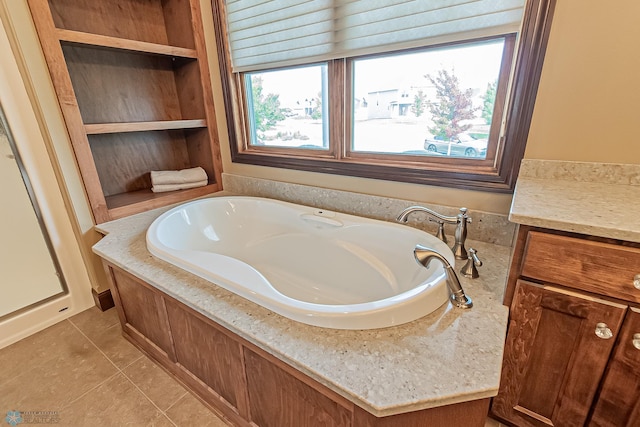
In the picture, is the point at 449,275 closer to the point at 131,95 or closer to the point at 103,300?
the point at 103,300

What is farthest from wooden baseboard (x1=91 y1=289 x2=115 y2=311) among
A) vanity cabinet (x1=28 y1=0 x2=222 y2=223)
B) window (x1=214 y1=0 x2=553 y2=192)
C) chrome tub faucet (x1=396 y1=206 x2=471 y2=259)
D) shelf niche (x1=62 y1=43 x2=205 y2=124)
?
chrome tub faucet (x1=396 y1=206 x2=471 y2=259)

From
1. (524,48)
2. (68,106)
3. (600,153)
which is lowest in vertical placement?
(600,153)

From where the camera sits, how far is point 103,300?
1.94 meters

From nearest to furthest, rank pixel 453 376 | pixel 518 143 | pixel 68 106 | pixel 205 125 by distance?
pixel 453 376 → pixel 518 143 → pixel 68 106 → pixel 205 125

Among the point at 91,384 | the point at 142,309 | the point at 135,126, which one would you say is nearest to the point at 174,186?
the point at 135,126

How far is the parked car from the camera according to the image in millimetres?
1404

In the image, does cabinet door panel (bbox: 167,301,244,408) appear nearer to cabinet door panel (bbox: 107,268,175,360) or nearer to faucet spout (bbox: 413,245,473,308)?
cabinet door panel (bbox: 107,268,175,360)

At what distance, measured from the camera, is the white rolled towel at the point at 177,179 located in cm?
215

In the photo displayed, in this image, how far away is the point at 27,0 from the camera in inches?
55.1

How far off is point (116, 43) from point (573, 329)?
245cm

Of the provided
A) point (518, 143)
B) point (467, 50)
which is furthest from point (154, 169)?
point (518, 143)

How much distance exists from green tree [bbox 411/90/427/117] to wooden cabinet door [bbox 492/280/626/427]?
0.92 metres

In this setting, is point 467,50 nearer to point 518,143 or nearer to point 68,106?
point 518,143

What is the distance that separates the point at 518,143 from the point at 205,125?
1.99 m
